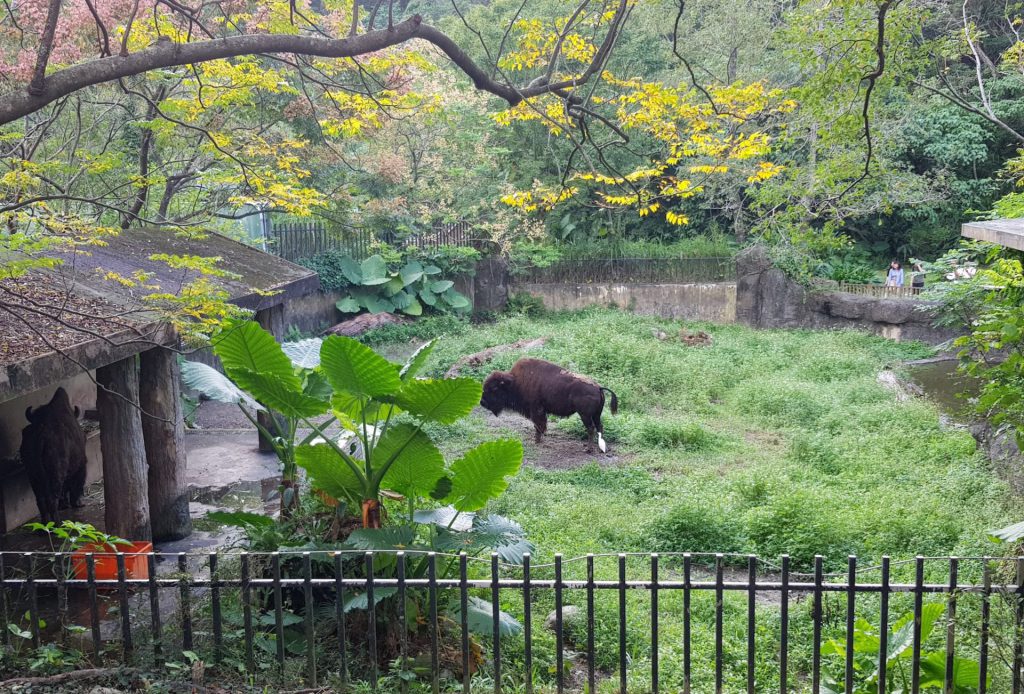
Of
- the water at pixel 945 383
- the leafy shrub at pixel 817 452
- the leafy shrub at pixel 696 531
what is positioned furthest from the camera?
the water at pixel 945 383

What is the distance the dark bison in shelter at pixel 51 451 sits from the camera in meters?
8.74

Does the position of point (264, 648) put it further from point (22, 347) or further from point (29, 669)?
point (22, 347)

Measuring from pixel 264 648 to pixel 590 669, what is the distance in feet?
6.22

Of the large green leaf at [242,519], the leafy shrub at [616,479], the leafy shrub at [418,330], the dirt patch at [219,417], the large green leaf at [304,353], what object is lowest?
the leafy shrub at [616,479]

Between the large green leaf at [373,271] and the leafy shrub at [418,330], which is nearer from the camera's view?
the leafy shrub at [418,330]

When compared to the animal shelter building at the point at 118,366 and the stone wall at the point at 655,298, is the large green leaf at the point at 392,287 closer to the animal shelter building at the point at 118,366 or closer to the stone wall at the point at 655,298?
the stone wall at the point at 655,298

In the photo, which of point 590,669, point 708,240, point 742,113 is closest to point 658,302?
point 708,240

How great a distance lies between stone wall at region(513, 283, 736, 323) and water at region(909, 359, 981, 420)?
5.83 m

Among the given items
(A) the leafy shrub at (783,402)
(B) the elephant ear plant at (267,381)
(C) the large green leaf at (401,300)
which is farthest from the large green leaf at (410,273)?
(B) the elephant ear plant at (267,381)

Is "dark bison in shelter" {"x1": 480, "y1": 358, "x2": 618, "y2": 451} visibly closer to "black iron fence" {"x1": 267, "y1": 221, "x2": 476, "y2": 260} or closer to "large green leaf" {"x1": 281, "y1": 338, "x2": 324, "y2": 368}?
"large green leaf" {"x1": 281, "y1": 338, "x2": 324, "y2": 368}

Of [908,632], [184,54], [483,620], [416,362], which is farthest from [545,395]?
[184,54]

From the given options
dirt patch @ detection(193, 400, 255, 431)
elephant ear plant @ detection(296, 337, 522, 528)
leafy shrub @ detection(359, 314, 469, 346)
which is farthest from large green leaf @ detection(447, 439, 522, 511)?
leafy shrub @ detection(359, 314, 469, 346)

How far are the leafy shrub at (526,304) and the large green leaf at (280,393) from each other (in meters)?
17.8

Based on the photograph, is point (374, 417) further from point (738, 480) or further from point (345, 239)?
point (345, 239)
